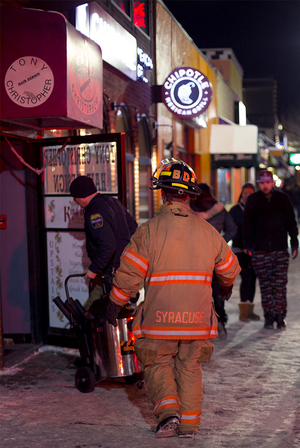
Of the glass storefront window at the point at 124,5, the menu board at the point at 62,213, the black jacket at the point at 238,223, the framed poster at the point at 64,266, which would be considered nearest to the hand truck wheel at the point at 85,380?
the framed poster at the point at 64,266

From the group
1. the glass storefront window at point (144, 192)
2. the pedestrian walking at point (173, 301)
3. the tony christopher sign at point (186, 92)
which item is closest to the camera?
the pedestrian walking at point (173, 301)

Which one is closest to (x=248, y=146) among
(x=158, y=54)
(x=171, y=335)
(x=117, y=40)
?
(x=158, y=54)

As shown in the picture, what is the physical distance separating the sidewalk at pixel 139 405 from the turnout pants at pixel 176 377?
0.26 meters

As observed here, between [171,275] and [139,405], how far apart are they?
4.89 ft

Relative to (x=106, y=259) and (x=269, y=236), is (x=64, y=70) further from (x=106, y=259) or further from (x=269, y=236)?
(x=269, y=236)

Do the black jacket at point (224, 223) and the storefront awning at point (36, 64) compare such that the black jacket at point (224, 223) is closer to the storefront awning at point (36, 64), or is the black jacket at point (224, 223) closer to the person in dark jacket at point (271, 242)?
the person in dark jacket at point (271, 242)

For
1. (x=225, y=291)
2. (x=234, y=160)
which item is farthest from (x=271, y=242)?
(x=234, y=160)

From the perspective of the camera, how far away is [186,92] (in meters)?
11.8

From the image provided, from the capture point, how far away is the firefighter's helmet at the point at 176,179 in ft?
13.0

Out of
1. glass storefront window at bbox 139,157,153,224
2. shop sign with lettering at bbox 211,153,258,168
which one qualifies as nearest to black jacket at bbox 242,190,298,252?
glass storefront window at bbox 139,157,153,224

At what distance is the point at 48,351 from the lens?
6426 mm

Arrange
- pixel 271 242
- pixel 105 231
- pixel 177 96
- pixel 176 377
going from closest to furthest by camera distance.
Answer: pixel 176 377
pixel 105 231
pixel 271 242
pixel 177 96

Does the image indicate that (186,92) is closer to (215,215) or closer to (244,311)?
(215,215)

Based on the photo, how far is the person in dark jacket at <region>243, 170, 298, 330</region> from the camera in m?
7.26
